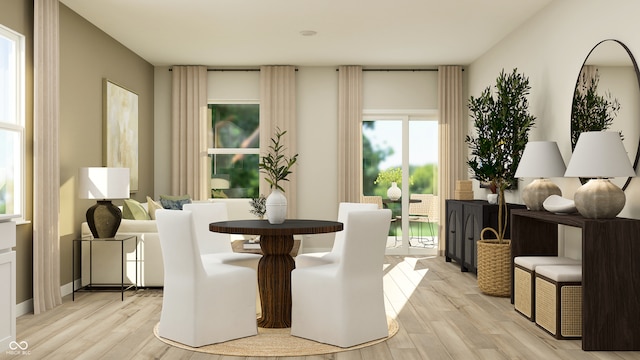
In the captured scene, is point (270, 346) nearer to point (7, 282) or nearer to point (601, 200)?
point (7, 282)

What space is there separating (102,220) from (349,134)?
3.88 metres

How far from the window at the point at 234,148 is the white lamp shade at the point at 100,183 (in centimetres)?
298

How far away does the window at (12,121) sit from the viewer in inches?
177

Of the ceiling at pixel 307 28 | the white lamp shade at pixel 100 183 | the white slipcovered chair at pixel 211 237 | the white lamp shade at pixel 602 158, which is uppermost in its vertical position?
the ceiling at pixel 307 28

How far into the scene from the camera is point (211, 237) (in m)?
4.70

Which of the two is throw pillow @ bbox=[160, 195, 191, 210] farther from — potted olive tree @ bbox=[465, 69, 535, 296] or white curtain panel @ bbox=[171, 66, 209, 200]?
potted olive tree @ bbox=[465, 69, 535, 296]

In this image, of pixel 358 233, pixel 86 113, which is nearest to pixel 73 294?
pixel 86 113

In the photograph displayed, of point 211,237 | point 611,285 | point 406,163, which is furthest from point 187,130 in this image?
point 611,285

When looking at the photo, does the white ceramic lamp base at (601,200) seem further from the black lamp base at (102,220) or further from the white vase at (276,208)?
the black lamp base at (102,220)

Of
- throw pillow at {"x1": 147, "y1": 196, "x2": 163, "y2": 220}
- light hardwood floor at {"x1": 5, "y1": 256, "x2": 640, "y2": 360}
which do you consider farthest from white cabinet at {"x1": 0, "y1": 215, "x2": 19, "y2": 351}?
throw pillow at {"x1": 147, "y1": 196, "x2": 163, "y2": 220}

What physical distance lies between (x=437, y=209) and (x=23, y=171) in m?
5.43

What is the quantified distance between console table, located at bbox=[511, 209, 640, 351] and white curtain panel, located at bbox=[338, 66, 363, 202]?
15.5 feet

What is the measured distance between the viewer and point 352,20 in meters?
5.83

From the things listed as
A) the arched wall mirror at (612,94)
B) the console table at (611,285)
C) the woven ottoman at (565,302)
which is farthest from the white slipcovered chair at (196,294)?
the arched wall mirror at (612,94)
